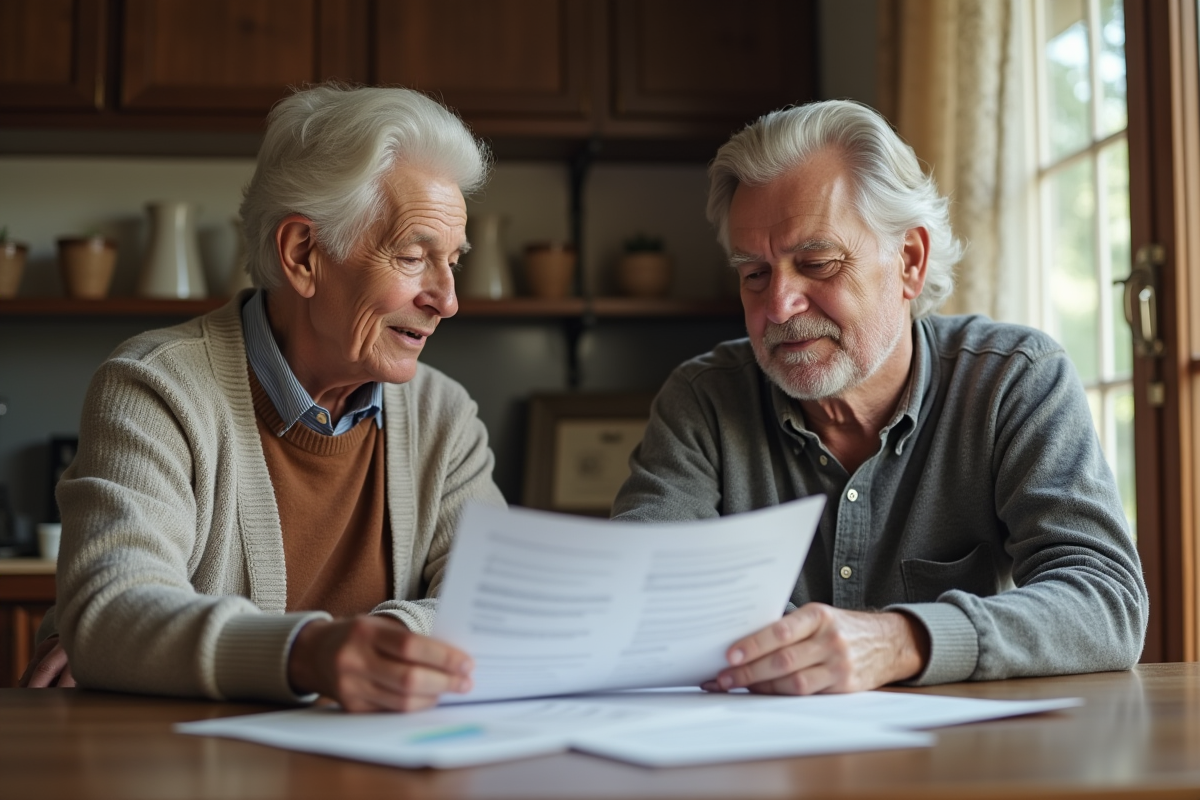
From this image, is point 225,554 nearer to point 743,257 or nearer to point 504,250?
point 743,257

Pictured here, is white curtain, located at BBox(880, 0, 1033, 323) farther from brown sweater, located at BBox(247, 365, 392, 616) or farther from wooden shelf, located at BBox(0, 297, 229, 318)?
wooden shelf, located at BBox(0, 297, 229, 318)

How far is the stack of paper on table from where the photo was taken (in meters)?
0.85

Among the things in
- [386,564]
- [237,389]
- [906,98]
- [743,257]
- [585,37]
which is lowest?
[386,564]

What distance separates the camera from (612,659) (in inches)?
39.3

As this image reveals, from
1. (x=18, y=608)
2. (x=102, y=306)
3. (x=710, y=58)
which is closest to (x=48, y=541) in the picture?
(x=18, y=608)

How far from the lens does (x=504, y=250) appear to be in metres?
3.51

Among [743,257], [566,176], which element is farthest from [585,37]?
[743,257]

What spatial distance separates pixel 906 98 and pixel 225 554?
192cm

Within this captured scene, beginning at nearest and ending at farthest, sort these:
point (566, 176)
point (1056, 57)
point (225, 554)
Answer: point (225, 554) → point (1056, 57) → point (566, 176)

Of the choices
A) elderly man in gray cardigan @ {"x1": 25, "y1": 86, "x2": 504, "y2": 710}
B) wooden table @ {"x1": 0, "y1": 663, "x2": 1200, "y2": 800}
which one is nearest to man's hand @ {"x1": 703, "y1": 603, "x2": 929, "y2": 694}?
wooden table @ {"x1": 0, "y1": 663, "x2": 1200, "y2": 800}

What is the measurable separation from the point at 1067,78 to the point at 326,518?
73.2 inches

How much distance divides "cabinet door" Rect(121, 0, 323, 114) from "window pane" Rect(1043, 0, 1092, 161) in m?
1.82

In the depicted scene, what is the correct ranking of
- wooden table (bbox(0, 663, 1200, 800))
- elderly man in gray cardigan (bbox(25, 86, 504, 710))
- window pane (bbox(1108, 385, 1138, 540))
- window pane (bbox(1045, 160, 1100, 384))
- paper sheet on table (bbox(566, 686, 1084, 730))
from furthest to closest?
window pane (bbox(1045, 160, 1100, 384))
window pane (bbox(1108, 385, 1138, 540))
elderly man in gray cardigan (bbox(25, 86, 504, 710))
paper sheet on table (bbox(566, 686, 1084, 730))
wooden table (bbox(0, 663, 1200, 800))

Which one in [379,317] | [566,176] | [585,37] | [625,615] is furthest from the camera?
[566,176]
